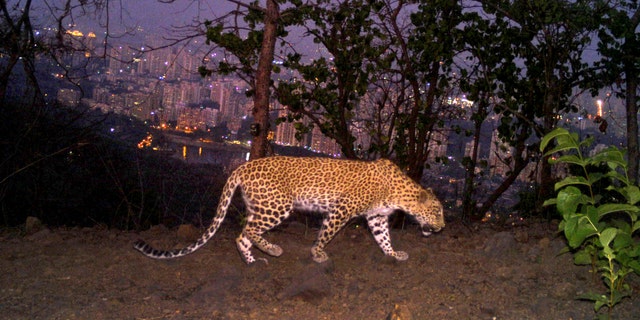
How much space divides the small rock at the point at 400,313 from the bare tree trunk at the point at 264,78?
354cm

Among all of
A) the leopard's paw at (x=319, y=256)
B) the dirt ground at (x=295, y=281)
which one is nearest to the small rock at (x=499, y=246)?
the dirt ground at (x=295, y=281)

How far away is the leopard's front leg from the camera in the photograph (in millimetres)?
6812

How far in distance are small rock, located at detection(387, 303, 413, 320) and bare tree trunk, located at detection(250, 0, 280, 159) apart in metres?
3.54

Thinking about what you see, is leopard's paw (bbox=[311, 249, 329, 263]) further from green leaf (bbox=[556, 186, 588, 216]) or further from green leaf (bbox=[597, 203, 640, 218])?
green leaf (bbox=[597, 203, 640, 218])

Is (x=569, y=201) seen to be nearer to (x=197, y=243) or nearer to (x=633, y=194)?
(x=633, y=194)

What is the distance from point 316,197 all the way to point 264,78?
186 cm

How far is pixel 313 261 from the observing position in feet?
21.2

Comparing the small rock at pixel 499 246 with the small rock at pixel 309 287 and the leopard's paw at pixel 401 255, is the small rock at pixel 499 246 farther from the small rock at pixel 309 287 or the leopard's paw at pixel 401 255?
the small rock at pixel 309 287

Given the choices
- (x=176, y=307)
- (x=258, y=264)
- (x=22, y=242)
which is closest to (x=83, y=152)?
(x=22, y=242)

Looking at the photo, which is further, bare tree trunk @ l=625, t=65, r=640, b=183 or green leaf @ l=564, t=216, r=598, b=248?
bare tree trunk @ l=625, t=65, r=640, b=183

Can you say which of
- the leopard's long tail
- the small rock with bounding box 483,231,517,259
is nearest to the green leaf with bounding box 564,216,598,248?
the small rock with bounding box 483,231,517,259

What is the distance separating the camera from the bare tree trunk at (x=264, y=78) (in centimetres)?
778

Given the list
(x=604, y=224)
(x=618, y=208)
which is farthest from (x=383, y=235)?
(x=618, y=208)

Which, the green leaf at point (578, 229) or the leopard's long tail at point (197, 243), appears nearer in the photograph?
the green leaf at point (578, 229)
